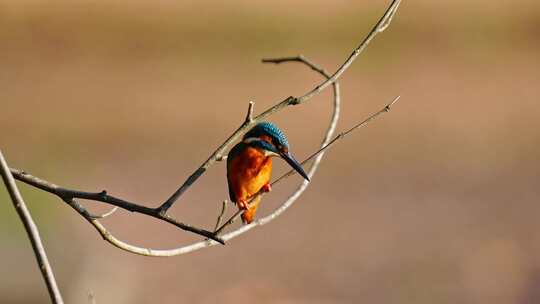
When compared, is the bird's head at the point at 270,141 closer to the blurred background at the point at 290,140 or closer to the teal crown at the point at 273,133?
the teal crown at the point at 273,133

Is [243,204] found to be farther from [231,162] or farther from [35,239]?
[35,239]

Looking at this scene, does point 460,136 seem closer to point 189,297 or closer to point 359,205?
point 359,205

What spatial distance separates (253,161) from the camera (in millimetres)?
2438

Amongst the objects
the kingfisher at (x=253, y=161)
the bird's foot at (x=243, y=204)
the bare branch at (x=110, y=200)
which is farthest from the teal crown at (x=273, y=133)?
the bare branch at (x=110, y=200)

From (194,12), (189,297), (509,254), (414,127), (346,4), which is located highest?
(194,12)

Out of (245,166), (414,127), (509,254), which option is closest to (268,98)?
(414,127)

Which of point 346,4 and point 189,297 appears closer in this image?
point 189,297

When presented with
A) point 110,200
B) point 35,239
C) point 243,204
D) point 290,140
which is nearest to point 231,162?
point 243,204

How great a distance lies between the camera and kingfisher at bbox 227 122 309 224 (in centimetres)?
224

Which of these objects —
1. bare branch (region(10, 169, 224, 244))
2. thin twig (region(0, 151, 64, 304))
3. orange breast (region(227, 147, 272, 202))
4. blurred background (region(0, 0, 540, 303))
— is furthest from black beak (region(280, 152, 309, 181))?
blurred background (region(0, 0, 540, 303))

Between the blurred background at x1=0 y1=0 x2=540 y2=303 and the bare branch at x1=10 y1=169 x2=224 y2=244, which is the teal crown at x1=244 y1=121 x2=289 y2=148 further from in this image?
the blurred background at x1=0 y1=0 x2=540 y2=303

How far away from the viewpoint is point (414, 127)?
31.6 feet

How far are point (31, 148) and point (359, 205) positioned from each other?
2659 mm

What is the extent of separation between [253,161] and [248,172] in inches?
1.2
